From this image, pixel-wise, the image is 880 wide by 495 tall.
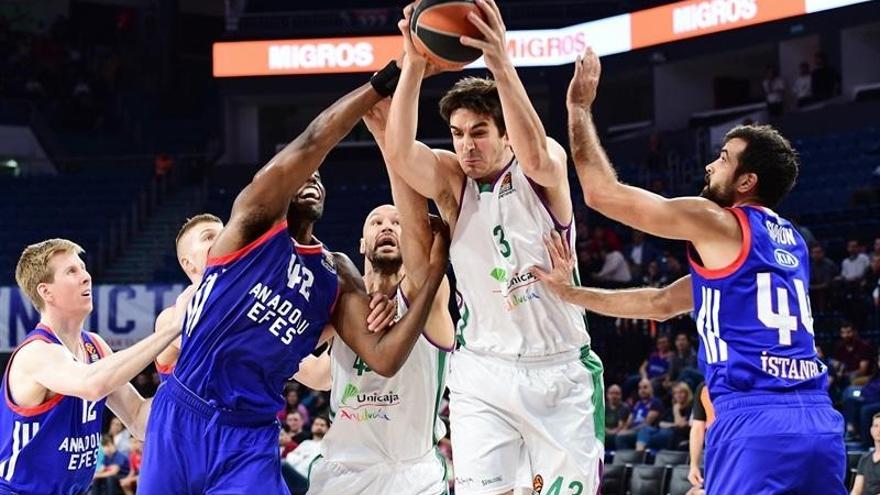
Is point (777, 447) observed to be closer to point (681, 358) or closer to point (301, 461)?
point (301, 461)

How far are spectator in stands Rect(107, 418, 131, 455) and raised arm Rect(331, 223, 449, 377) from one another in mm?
9652

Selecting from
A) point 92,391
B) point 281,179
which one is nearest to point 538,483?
point 281,179

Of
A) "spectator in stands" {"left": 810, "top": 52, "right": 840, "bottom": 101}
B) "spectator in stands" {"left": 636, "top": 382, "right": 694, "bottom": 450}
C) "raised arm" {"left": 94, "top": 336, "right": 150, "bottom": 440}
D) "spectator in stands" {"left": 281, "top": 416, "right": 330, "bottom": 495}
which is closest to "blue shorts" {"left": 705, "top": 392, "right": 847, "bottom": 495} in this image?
"raised arm" {"left": 94, "top": 336, "right": 150, "bottom": 440}

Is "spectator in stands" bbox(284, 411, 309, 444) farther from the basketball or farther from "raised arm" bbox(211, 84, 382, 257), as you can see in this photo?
the basketball

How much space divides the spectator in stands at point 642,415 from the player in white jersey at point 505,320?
317 inches

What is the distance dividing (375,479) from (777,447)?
1.96 metres

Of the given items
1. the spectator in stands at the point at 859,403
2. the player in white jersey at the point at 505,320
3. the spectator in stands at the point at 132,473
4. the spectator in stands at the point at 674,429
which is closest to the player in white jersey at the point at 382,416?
the player in white jersey at the point at 505,320

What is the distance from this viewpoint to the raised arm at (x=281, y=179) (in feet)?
16.1

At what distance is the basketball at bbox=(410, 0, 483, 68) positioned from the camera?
16.3ft

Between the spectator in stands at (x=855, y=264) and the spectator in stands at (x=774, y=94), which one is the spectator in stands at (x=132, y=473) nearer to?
the spectator in stands at (x=855, y=264)

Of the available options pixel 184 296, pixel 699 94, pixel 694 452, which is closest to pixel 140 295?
pixel 694 452

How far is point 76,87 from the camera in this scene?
27.7 metres

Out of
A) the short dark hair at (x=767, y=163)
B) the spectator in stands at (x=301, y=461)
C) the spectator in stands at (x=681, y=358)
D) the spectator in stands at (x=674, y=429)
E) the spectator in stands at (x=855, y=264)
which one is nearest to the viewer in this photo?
the short dark hair at (x=767, y=163)

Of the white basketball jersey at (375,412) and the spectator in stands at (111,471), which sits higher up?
the white basketball jersey at (375,412)
